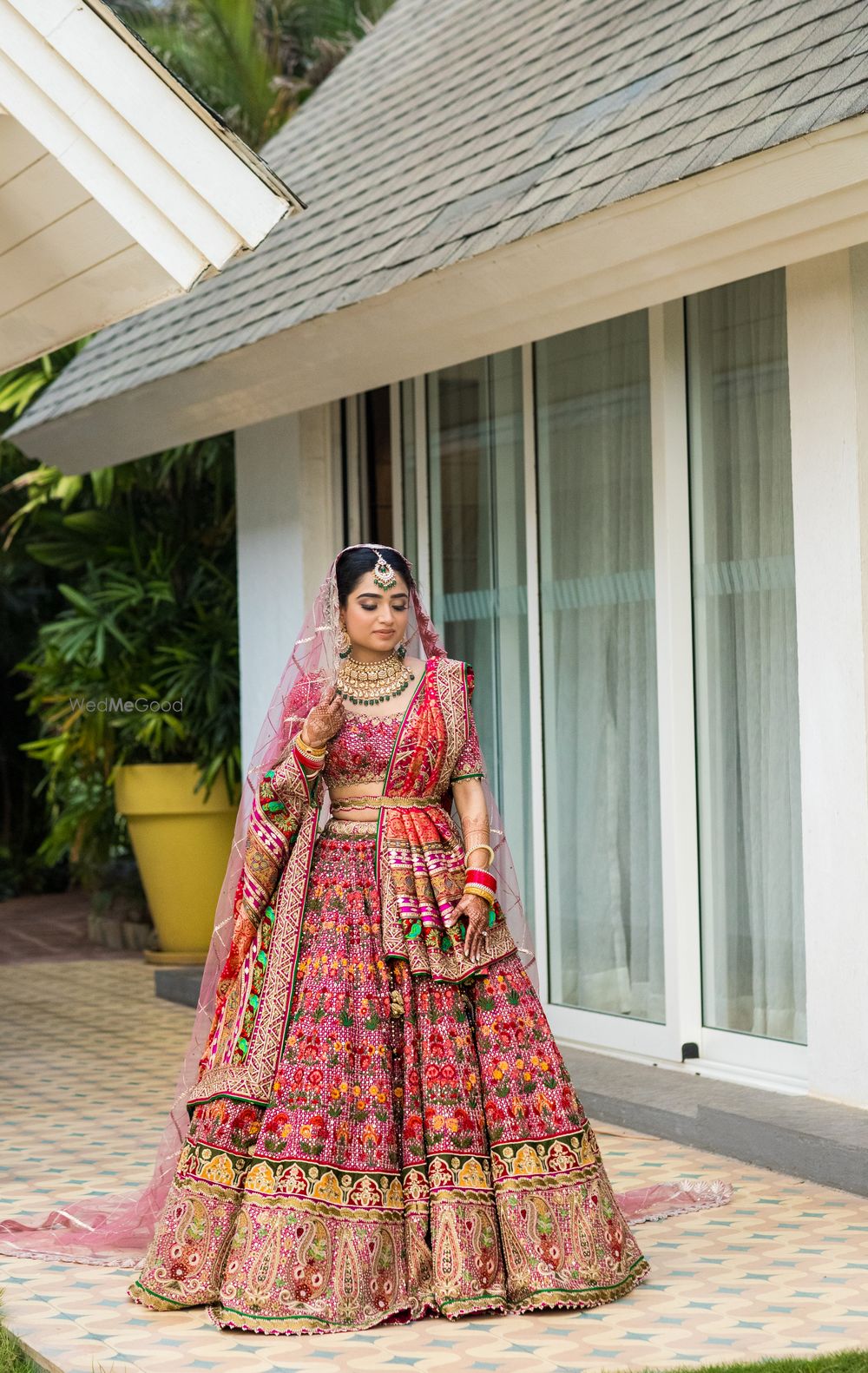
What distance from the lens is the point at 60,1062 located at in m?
7.66

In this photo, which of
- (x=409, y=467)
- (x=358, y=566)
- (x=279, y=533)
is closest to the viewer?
(x=358, y=566)

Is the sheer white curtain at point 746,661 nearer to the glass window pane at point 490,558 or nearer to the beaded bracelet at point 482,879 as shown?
the glass window pane at point 490,558

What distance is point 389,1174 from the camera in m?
4.07

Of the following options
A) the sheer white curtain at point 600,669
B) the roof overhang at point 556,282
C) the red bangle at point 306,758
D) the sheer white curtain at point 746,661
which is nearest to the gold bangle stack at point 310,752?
the red bangle at point 306,758

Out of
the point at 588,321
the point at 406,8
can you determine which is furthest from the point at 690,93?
the point at 406,8

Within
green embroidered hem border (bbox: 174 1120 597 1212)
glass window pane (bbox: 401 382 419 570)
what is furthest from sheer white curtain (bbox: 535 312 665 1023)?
green embroidered hem border (bbox: 174 1120 597 1212)

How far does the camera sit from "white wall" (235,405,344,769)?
848 centimetres

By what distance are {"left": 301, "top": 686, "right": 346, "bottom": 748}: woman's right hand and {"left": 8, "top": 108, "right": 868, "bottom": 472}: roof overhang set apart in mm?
1903

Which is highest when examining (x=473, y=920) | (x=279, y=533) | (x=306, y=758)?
(x=279, y=533)

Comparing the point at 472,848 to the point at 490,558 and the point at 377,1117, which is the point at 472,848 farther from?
the point at 490,558

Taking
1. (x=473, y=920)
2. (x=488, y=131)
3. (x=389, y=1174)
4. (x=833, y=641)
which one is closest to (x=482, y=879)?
(x=473, y=920)

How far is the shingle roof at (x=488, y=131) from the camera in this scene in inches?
204

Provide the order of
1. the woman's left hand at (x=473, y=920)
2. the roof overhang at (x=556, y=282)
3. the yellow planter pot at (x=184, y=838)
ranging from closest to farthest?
the woman's left hand at (x=473, y=920) < the roof overhang at (x=556, y=282) < the yellow planter pot at (x=184, y=838)

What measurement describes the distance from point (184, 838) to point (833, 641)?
5528 millimetres
